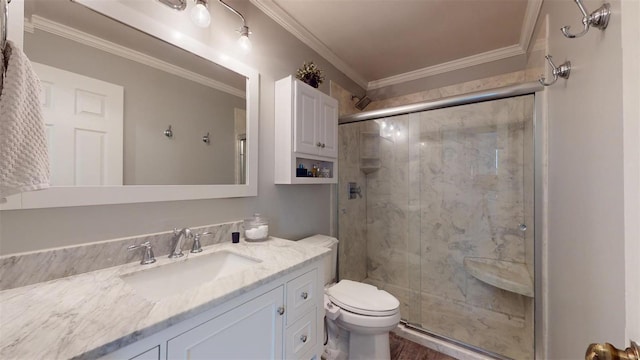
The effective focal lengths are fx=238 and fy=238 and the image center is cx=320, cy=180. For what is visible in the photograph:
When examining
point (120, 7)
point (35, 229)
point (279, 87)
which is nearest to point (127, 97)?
point (120, 7)

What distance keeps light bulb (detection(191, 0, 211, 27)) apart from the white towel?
763 mm

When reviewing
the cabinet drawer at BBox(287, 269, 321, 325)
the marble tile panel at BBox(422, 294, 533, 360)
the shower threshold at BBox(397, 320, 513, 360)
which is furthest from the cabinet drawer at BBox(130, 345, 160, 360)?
the marble tile panel at BBox(422, 294, 533, 360)

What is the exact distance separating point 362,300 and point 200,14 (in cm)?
181

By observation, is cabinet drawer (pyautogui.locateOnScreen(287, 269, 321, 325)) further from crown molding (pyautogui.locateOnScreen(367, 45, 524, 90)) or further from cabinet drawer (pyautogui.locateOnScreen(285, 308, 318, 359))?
crown molding (pyautogui.locateOnScreen(367, 45, 524, 90))

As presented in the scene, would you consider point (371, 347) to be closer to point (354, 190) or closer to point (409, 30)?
point (354, 190)

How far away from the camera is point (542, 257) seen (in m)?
1.42

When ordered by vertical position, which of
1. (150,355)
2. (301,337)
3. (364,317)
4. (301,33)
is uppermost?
(301,33)

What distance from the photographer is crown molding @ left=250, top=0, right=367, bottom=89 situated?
1.59 meters

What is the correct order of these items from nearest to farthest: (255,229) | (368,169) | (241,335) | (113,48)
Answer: (241,335) < (113,48) < (255,229) < (368,169)

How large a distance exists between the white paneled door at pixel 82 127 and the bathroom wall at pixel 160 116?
3 cm

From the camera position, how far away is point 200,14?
114cm

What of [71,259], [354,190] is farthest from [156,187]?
[354,190]

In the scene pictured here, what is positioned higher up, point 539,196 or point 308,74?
point 308,74

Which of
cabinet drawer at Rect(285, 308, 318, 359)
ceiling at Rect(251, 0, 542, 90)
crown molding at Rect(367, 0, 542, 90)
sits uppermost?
ceiling at Rect(251, 0, 542, 90)
